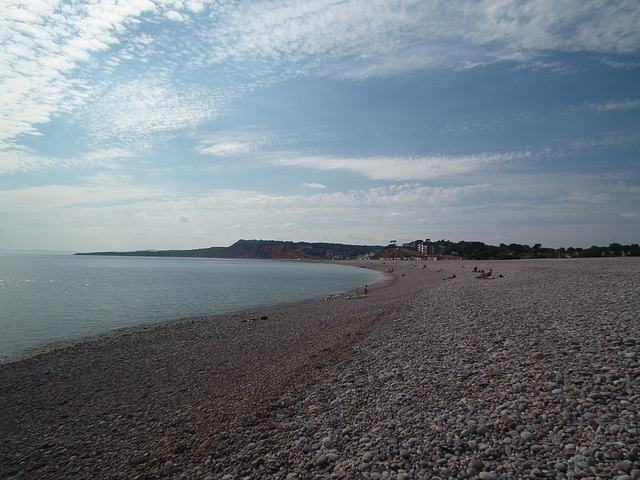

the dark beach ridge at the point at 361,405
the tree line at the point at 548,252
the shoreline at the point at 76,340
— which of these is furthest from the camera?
the tree line at the point at 548,252

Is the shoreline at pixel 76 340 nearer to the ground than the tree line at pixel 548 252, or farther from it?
nearer to the ground

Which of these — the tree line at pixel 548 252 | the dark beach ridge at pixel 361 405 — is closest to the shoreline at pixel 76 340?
the dark beach ridge at pixel 361 405

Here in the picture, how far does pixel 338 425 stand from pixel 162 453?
296 cm

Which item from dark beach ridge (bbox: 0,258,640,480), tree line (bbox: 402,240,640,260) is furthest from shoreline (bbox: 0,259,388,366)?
tree line (bbox: 402,240,640,260)

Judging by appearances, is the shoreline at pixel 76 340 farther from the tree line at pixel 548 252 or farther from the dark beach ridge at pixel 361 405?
the tree line at pixel 548 252

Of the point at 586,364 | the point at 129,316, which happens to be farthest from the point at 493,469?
the point at 129,316

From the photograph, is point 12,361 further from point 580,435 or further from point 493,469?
point 580,435

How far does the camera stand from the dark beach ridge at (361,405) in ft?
15.2

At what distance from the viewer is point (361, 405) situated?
21.6 feet

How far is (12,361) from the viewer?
12.4 m

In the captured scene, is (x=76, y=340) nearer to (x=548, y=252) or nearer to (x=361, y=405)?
(x=361, y=405)

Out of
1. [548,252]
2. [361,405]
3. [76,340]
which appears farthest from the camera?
[548,252]

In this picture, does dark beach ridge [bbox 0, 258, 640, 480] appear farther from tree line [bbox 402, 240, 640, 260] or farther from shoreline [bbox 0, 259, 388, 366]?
tree line [bbox 402, 240, 640, 260]

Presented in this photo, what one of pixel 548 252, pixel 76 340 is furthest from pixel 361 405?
pixel 548 252
